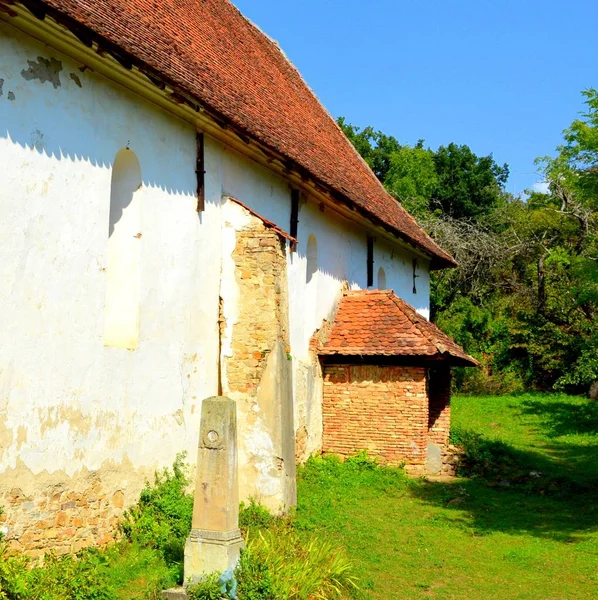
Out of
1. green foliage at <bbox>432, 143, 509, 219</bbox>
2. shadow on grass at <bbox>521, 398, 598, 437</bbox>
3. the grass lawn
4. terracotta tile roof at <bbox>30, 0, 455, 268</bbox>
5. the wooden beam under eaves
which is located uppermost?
green foliage at <bbox>432, 143, 509, 219</bbox>

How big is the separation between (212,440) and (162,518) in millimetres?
2064

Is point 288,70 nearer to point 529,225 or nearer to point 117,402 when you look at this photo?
point 117,402

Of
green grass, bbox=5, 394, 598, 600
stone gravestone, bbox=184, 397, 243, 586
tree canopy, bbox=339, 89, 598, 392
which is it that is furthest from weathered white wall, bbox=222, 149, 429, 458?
tree canopy, bbox=339, 89, 598, 392

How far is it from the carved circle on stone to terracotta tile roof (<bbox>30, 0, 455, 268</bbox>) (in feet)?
13.1

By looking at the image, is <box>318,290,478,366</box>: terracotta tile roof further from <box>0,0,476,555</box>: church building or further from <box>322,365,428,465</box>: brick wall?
<box>322,365,428,465</box>: brick wall

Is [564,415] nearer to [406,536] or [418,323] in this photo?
[418,323]

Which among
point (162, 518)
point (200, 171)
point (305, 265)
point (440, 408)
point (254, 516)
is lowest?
point (254, 516)

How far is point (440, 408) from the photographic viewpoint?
53.6 feet

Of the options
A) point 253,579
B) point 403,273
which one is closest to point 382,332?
point 403,273

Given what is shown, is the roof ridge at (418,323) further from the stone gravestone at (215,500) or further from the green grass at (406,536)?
the stone gravestone at (215,500)

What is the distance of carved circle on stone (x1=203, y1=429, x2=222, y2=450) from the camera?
302 inches

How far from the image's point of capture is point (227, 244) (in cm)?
1135

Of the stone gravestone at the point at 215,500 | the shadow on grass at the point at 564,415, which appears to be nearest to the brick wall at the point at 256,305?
the stone gravestone at the point at 215,500

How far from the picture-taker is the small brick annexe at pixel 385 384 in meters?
14.3
